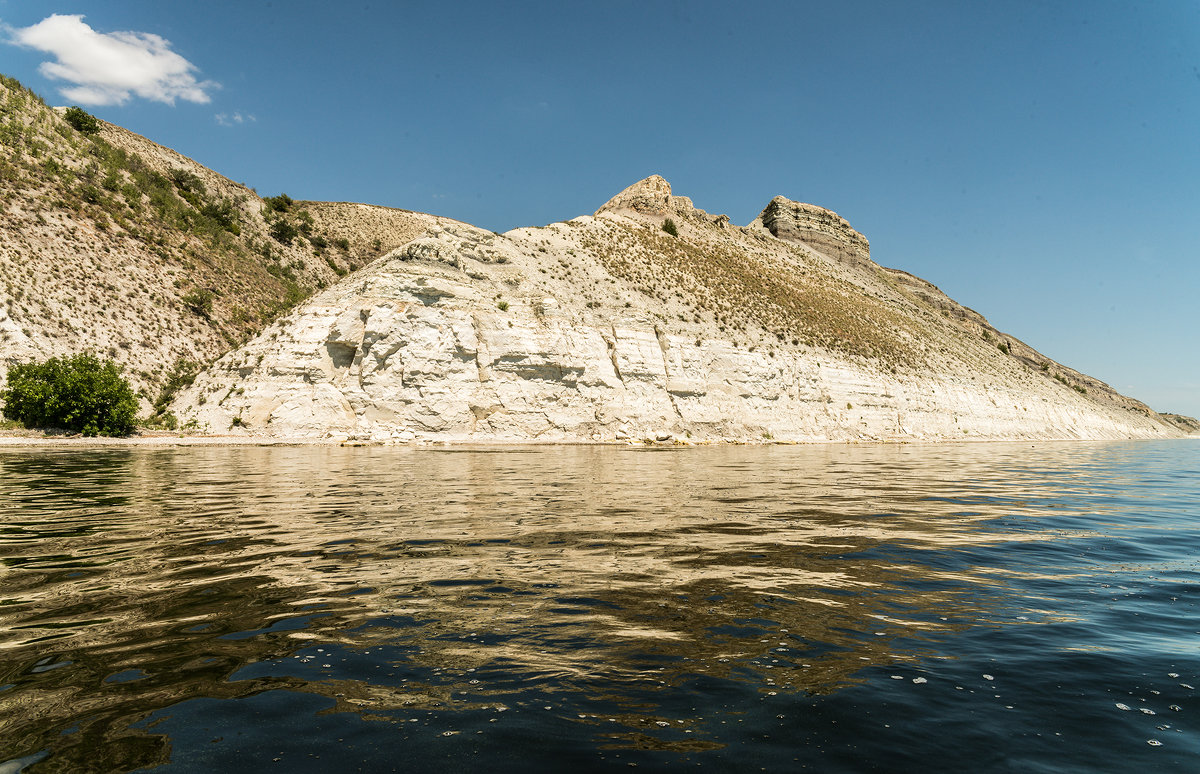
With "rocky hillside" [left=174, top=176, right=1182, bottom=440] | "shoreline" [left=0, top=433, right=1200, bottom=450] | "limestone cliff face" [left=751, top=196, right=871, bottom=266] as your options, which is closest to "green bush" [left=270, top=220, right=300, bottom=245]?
"rocky hillside" [left=174, top=176, right=1182, bottom=440]

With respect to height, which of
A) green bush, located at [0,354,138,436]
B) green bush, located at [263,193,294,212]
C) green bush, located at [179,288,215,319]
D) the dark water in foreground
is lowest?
the dark water in foreground

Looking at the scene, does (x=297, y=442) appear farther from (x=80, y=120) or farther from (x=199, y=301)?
(x=80, y=120)

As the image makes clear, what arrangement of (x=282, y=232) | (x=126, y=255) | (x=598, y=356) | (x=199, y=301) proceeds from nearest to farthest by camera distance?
(x=598, y=356) → (x=126, y=255) → (x=199, y=301) → (x=282, y=232)

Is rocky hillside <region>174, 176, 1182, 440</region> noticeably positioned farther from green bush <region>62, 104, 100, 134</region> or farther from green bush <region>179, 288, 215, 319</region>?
green bush <region>62, 104, 100, 134</region>

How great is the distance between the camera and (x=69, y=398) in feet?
105

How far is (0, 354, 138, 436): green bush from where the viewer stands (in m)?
31.4

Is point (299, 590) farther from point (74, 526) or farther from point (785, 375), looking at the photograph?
point (785, 375)

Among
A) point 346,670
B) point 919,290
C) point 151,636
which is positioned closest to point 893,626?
point 346,670

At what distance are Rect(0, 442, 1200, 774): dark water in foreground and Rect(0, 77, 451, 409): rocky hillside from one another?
37.8m

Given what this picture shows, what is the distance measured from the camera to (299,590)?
635cm

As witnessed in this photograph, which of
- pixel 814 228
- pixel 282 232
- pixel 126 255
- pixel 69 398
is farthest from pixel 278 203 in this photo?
pixel 814 228

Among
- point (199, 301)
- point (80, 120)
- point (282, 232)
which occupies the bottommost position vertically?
point (199, 301)

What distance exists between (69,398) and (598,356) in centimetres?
3184

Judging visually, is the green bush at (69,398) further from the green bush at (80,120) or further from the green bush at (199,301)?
the green bush at (80,120)
